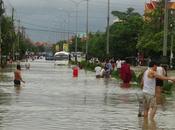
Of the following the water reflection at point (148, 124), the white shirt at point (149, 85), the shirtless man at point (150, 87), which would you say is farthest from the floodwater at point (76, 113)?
the white shirt at point (149, 85)

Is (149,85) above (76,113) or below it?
above

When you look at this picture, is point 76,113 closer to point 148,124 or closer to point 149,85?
point 149,85

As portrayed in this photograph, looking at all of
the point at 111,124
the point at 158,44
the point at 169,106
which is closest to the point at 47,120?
the point at 111,124

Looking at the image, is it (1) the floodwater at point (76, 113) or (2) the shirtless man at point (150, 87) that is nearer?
(1) the floodwater at point (76, 113)

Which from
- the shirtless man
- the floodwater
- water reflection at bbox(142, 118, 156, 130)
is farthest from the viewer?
the shirtless man

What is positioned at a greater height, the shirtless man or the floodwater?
the shirtless man

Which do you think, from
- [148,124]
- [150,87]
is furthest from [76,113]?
[148,124]

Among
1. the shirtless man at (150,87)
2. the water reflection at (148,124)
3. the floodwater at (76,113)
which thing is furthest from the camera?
the shirtless man at (150,87)

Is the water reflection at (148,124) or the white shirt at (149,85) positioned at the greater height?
the white shirt at (149,85)

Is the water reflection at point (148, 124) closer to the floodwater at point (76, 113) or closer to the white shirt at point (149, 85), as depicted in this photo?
the floodwater at point (76, 113)

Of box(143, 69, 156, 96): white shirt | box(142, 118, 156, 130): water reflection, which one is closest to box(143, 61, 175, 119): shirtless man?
box(143, 69, 156, 96): white shirt

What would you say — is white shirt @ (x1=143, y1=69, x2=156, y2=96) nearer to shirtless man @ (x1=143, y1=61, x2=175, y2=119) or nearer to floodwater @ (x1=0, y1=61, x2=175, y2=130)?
shirtless man @ (x1=143, y1=61, x2=175, y2=119)

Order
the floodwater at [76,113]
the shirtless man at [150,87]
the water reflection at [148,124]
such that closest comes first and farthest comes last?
the water reflection at [148,124] < the floodwater at [76,113] < the shirtless man at [150,87]

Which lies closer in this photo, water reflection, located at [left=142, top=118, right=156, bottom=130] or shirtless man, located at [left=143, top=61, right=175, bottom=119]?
water reflection, located at [left=142, top=118, right=156, bottom=130]
